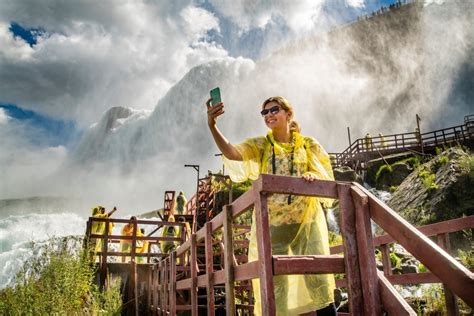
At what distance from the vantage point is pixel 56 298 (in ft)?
18.1

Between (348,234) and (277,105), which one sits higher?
(277,105)

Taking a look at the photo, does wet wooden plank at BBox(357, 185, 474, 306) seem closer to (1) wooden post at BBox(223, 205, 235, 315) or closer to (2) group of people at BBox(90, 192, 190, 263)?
(1) wooden post at BBox(223, 205, 235, 315)

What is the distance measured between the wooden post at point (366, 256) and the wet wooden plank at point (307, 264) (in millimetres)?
144

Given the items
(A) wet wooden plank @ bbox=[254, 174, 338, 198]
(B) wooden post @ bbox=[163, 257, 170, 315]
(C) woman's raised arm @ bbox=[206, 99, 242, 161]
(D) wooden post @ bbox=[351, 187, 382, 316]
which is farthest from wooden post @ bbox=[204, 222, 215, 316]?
(B) wooden post @ bbox=[163, 257, 170, 315]

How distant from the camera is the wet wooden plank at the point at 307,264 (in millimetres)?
2098

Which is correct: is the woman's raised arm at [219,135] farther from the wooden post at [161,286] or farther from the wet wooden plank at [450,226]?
the wooden post at [161,286]

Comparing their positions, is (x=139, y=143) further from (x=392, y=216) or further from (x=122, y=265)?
(x=392, y=216)

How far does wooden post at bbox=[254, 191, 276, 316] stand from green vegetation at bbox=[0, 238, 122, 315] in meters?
4.45

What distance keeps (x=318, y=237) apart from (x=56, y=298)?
14.7 ft

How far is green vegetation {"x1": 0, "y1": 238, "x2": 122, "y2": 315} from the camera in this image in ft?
18.0

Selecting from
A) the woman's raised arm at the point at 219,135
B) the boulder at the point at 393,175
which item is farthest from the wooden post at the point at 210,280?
the boulder at the point at 393,175

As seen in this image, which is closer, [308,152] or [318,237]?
[318,237]

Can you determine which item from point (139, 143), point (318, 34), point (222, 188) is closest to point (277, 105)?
point (222, 188)

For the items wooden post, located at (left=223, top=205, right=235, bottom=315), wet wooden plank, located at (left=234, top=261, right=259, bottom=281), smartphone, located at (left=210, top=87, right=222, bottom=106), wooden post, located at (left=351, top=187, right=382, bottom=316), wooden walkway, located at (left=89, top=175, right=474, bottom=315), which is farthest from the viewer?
smartphone, located at (left=210, top=87, right=222, bottom=106)
